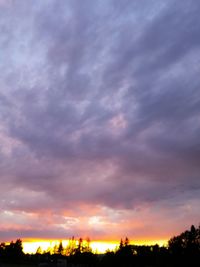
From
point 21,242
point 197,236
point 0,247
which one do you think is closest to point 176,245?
point 197,236

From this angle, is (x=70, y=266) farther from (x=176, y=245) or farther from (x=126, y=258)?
(x=176, y=245)

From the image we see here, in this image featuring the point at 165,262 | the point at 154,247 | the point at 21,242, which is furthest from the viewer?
the point at 21,242

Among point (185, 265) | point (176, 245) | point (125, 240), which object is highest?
point (125, 240)

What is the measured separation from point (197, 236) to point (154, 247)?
17.7 m

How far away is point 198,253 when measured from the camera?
12356 cm

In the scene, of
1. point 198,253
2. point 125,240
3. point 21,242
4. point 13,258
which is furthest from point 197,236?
point 21,242

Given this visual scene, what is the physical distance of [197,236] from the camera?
14688 centimetres

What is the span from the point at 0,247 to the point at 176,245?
98.9m

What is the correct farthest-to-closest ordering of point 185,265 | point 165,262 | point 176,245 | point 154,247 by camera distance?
point 154,247
point 176,245
point 165,262
point 185,265

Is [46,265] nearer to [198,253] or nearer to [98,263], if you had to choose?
[98,263]

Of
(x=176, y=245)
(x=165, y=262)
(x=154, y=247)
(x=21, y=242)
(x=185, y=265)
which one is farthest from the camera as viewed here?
(x=21, y=242)

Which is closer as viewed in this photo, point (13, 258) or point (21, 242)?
point (13, 258)

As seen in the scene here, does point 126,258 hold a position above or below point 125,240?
below

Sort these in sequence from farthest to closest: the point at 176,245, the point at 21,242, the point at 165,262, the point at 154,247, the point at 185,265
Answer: the point at 21,242 → the point at 154,247 → the point at 176,245 → the point at 165,262 → the point at 185,265
